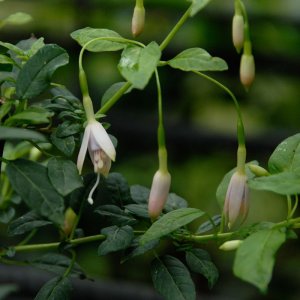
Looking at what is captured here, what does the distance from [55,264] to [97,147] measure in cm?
26

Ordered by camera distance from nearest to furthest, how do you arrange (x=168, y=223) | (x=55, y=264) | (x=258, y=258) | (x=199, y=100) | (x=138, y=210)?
(x=258, y=258) → (x=168, y=223) → (x=138, y=210) → (x=55, y=264) → (x=199, y=100)

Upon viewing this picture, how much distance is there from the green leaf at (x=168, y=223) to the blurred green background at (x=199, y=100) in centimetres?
170

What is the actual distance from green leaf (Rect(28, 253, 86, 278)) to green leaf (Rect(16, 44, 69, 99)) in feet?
0.82

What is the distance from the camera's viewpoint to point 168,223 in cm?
75

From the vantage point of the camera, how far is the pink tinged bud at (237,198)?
2.54ft

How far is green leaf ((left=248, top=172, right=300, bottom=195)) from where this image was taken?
690 millimetres

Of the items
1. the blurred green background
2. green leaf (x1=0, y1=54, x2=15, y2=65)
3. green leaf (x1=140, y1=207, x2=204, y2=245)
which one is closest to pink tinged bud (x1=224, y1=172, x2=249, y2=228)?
green leaf (x1=140, y1=207, x2=204, y2=245)

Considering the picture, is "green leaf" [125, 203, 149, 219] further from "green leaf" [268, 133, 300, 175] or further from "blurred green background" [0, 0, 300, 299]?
"blurred green background" [0, 0, 300, 299]

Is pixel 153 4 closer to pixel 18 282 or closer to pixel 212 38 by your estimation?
pixel 212 38

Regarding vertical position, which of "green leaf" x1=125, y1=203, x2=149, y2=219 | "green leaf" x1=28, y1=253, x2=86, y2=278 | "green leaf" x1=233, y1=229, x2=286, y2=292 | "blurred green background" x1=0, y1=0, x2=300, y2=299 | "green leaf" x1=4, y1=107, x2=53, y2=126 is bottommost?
"blurred green background" x1=0, y1=0, x2=300, y2=299

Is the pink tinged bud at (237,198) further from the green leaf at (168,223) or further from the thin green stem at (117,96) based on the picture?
the thin green stem at (117,96)

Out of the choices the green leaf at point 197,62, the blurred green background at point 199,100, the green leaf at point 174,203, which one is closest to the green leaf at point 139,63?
the green leaf at point 197,62

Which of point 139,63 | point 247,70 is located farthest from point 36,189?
point 247,70

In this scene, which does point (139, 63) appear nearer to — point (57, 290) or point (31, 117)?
point (31, 117)
